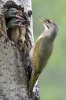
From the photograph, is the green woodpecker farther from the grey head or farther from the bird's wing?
the grey head

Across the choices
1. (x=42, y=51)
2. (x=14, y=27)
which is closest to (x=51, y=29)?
(x=42, y=51)

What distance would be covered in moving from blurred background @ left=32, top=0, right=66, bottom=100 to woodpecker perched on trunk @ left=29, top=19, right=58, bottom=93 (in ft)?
20.3

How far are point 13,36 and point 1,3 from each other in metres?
0.41

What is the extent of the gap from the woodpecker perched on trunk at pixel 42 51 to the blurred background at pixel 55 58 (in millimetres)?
6176

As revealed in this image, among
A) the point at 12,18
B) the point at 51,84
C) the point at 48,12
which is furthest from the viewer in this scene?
the point at 48,12

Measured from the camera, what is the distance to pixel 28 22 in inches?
261

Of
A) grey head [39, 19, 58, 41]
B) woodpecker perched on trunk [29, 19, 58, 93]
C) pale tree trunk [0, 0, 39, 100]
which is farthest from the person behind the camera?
grey head [39, 19, 58, 41]

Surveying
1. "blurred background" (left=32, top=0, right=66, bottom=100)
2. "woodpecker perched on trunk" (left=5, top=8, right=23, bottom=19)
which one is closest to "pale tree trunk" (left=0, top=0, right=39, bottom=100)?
"woodpecker perched on trunk" (left=5, top=8, right=23, bottom=19)

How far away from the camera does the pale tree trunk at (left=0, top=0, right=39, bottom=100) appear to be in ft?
20.1

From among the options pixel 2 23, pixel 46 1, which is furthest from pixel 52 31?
pixel 46 1

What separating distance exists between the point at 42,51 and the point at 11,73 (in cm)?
61

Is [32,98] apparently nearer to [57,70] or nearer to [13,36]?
[13,36]

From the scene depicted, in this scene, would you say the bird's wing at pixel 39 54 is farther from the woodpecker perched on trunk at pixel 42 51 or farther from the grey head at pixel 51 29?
the grey head at pixel 51 29

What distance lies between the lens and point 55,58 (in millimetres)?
14148
